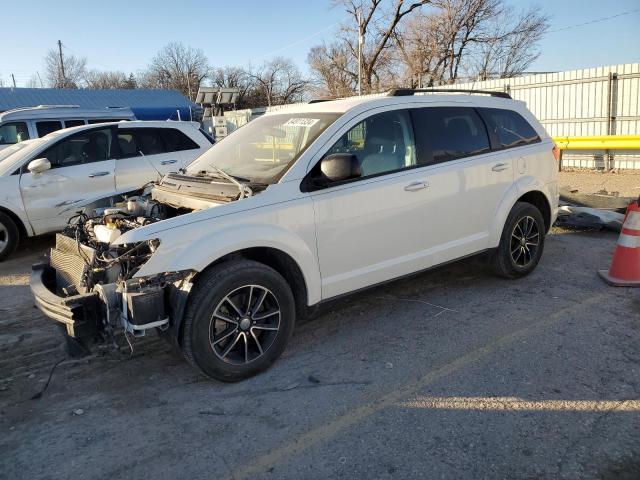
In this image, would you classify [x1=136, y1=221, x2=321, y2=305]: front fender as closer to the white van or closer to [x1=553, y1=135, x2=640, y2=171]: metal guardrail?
the white van

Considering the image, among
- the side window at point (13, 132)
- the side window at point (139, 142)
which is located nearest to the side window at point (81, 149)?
the side window at point (139, 142)

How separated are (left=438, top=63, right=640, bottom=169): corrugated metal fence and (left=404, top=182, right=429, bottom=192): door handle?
11.0 metres

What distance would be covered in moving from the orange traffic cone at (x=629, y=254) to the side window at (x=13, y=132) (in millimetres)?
10939

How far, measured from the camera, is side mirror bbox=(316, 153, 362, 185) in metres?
3.74

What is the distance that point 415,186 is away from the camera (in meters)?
4.34

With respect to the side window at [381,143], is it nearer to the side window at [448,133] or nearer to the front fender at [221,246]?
the side window at [448,133]

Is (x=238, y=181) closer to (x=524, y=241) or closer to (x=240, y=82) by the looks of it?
(x=524, y=241)

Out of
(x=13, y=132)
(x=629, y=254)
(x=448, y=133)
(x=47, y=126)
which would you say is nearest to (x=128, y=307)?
(x=448, y=133)

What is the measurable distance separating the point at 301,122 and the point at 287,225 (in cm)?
110

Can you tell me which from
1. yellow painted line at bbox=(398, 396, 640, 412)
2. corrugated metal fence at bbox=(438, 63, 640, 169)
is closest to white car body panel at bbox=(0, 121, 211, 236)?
yellow painted line at bbox=(398, 396, 640, 412)

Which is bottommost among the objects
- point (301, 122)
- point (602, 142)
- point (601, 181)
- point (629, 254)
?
point (601, 181)

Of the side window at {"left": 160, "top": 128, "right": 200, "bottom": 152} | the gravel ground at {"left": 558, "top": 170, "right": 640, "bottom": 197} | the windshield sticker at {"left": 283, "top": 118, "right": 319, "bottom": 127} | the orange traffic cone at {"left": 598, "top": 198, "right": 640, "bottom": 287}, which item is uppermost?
the windshield sticker at {"left": 283, "top": 118, "right": 319, "bottom": 127}

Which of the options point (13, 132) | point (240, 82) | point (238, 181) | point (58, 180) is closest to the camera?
point (238, 181)

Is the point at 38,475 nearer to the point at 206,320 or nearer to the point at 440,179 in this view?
the point at 206,320
